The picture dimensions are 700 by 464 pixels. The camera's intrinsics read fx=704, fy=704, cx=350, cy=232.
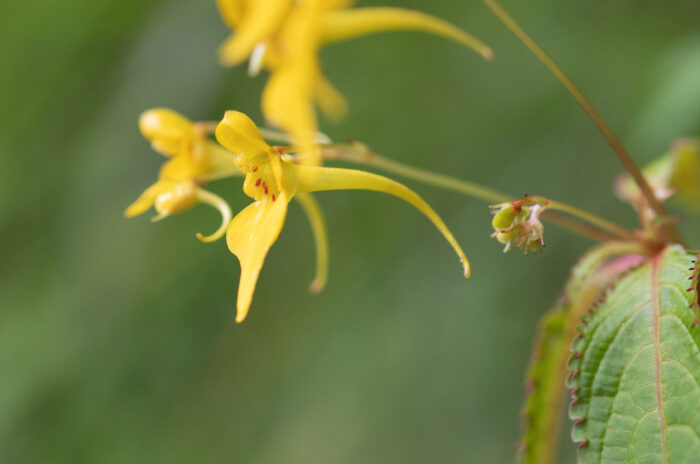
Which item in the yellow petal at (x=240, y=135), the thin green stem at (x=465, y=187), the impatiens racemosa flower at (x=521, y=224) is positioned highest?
the thin green stem at (x=465, y=187)

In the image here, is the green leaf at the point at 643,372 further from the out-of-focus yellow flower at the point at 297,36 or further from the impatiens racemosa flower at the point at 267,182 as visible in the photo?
the out-of-focus yellow flower at the point at 297,36

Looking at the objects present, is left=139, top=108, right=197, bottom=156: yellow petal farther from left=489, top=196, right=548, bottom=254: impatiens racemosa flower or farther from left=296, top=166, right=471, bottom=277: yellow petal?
left=489, top=196, right=548, bottom=254: impatiens racemosa flower

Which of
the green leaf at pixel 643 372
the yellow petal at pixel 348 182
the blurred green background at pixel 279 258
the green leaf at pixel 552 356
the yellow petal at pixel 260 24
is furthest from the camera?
the blurred green background at pixel 279 258

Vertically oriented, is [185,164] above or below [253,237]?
above

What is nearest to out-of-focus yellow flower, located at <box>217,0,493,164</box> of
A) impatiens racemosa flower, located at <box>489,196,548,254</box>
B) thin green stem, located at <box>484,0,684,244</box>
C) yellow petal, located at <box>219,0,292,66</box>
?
yellow petal, located at <box>219,0,292,66</box>

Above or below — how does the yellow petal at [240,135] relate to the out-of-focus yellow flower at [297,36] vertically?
below

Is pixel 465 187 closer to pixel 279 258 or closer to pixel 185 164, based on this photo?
pixel 185 164

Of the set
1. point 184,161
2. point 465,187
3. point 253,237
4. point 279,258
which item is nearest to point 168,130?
point 184,161

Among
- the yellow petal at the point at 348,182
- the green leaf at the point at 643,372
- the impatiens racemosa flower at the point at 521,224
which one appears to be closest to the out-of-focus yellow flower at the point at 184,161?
the yellow petal at the point at 348,182
